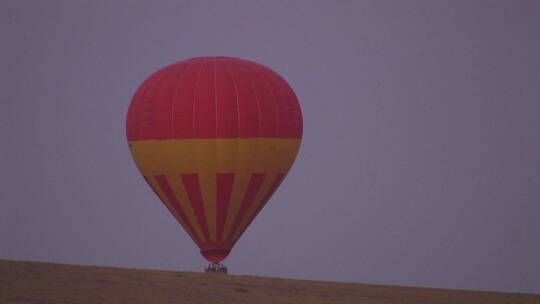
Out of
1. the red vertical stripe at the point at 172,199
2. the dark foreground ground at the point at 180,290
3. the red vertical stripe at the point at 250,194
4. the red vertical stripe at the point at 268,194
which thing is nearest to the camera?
the dark foreground ground at the point at 180,290

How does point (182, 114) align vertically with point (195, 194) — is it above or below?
above

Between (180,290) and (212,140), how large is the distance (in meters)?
7.98

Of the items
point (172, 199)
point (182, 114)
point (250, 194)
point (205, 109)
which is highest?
point (205, 109)

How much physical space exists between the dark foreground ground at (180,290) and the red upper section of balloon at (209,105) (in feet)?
22.6

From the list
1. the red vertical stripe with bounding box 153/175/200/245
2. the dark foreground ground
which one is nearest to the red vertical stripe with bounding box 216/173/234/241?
the red vertical stripe with bounding box 153/175/200/245

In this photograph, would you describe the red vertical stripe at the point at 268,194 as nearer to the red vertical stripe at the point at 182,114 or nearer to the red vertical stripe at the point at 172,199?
the red vertical stripe at the point at 172,199

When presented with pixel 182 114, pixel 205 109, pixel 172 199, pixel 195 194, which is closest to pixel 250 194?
pixel 195 194

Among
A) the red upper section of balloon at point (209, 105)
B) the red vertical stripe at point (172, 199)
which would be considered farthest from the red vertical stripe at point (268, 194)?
the red vertical stripe at point (172, 199)

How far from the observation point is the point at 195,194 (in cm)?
2016

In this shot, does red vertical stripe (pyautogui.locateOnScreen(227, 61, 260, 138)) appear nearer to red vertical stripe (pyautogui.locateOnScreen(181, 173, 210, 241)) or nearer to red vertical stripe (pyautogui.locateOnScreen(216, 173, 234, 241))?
red vertical stripe (pyautogui.locateOnScreen(216, 173, 234, 241))

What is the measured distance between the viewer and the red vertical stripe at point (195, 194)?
20.0 metres

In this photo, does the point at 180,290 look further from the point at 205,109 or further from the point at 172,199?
the point at 172,199

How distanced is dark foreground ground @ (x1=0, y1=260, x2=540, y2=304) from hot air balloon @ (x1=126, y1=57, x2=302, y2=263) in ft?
22.4

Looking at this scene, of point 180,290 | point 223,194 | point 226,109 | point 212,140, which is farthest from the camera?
point 223,194
